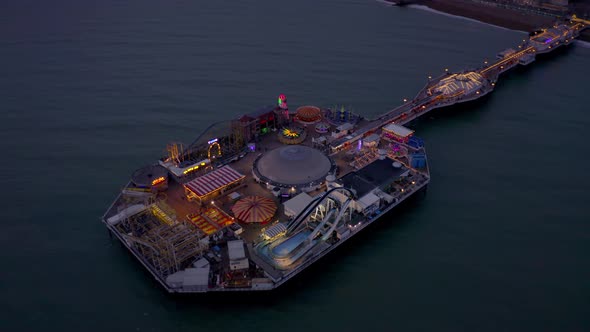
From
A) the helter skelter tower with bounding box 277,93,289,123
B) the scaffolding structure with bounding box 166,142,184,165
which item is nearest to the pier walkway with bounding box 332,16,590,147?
the helter skelter tower with bounding box 277,93,289,123

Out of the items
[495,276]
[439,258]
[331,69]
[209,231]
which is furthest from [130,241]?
[331,69]

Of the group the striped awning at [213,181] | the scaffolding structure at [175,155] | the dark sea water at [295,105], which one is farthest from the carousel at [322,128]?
the scaffolding structure at [175,155]

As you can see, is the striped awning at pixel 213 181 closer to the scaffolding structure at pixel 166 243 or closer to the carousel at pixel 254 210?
the carousel at pixel 254 210

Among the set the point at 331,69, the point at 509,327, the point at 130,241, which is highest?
the point at 331,69

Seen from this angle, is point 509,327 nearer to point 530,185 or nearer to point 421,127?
point 530,185

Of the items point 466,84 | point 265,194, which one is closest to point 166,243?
point 265,194

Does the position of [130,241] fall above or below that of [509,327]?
above

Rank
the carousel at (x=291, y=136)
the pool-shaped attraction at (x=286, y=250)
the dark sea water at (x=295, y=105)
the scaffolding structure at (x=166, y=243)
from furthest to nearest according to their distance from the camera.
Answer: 1. the carousel at (x=291, y=136)
2. the pool-shaped attraction at (x=286, y=250)
3. the scaffolding structure at (x=166, y=243)
4. the dark sea water at (x=295, y=105)
